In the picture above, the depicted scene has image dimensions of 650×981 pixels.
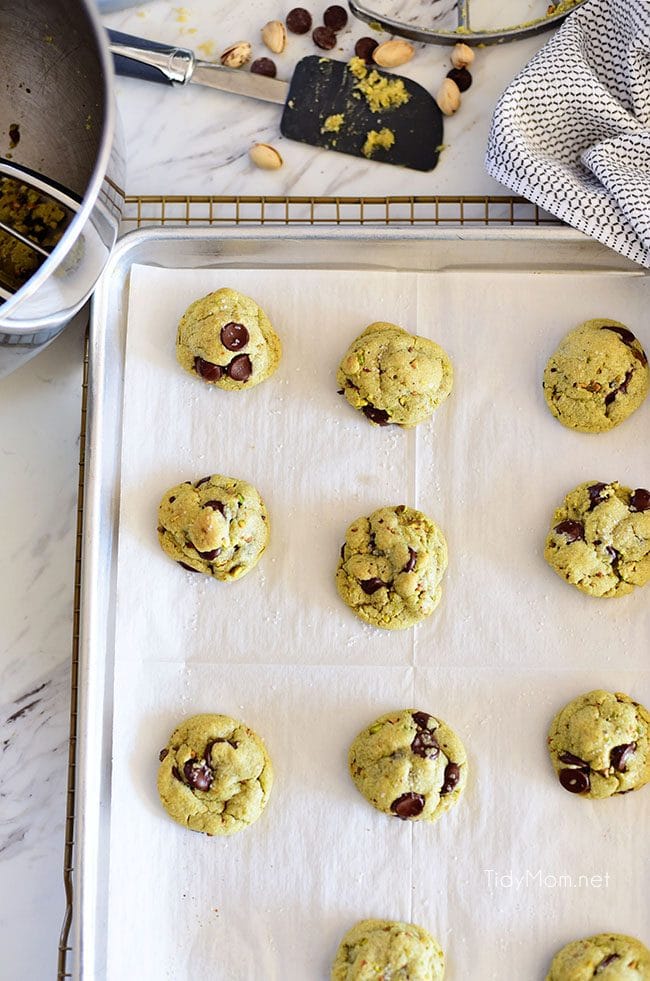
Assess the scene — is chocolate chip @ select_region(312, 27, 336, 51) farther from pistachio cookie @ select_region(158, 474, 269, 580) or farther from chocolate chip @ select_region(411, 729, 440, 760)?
chocolate chip @ select_region(411, 729, 440, 760)

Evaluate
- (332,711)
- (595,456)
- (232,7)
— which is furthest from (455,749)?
(232,7)

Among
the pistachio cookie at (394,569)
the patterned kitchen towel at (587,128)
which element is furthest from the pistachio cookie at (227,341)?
the patterned kitchen towel at (587,128)

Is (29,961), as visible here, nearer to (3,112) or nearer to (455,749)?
(455,749)

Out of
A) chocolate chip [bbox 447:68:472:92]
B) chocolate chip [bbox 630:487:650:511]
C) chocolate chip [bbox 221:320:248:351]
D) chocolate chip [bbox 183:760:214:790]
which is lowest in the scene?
chocolate chip [bbox 183:760:214:790]

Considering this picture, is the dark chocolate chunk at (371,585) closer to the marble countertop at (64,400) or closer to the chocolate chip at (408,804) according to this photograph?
the chocolate chip at (408,804)

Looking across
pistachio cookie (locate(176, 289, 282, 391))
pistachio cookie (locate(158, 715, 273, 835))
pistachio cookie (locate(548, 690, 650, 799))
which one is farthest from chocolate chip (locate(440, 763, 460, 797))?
pistachio cookie (locate(176, 289, 282, 391))
